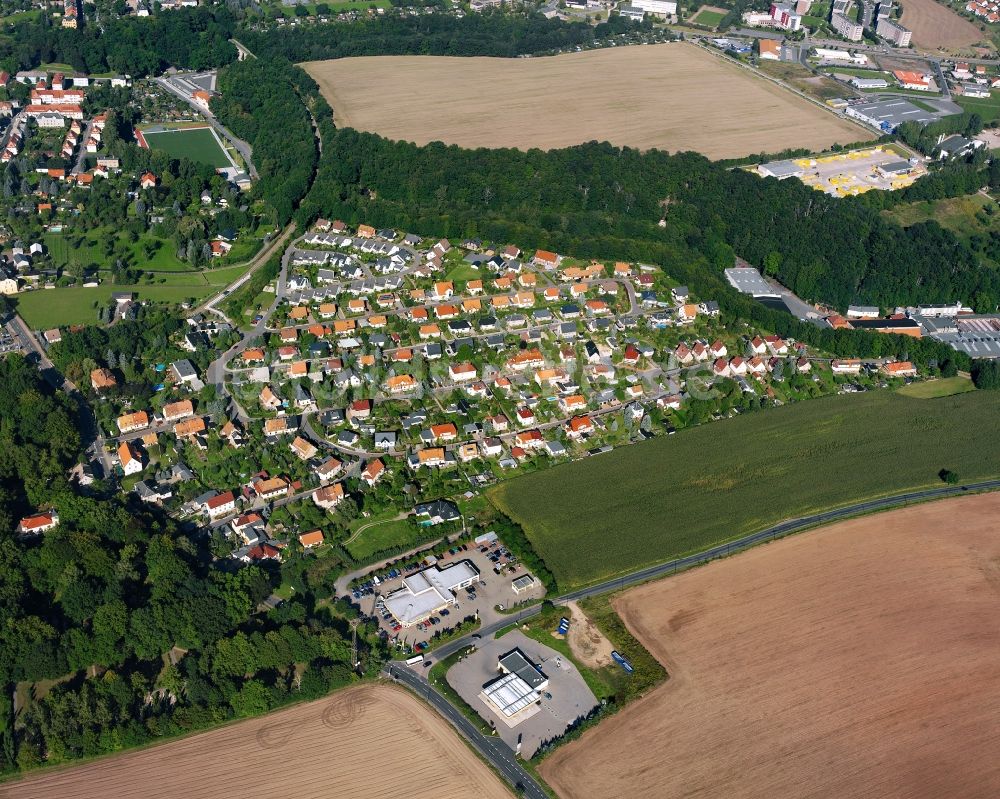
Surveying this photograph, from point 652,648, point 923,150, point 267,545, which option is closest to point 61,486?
point 267,545

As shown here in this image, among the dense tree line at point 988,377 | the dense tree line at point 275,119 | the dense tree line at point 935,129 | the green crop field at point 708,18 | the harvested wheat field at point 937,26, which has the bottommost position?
the dense tree line at point 988,377

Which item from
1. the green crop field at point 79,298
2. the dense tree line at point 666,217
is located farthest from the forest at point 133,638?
the dense tree line at point 666,217

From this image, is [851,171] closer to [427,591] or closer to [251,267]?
[251,267]

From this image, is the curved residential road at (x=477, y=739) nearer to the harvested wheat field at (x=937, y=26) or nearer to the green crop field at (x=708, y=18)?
the green crop field at (x=708, y=18)

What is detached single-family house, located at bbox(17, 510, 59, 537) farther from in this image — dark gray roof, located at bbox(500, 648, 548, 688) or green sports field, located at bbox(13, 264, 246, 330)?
dark gray roof, located at bbox(500, 648, 548, 688)

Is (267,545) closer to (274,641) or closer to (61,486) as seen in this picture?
(274,641)

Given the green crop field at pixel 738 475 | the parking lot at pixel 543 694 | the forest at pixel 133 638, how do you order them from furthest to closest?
the green crop field at pixel 738 475
the parking lot at pixel 543 694
the forest at pixel 133 638

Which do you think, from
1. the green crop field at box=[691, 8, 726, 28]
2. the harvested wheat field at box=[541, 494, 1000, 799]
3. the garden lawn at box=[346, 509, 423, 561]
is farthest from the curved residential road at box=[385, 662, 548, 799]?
the green crop field at box=[691, 8, 726, 28]

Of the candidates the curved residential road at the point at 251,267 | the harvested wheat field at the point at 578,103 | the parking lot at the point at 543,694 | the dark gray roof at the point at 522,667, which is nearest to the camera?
the parking lot at the point at 543,694
